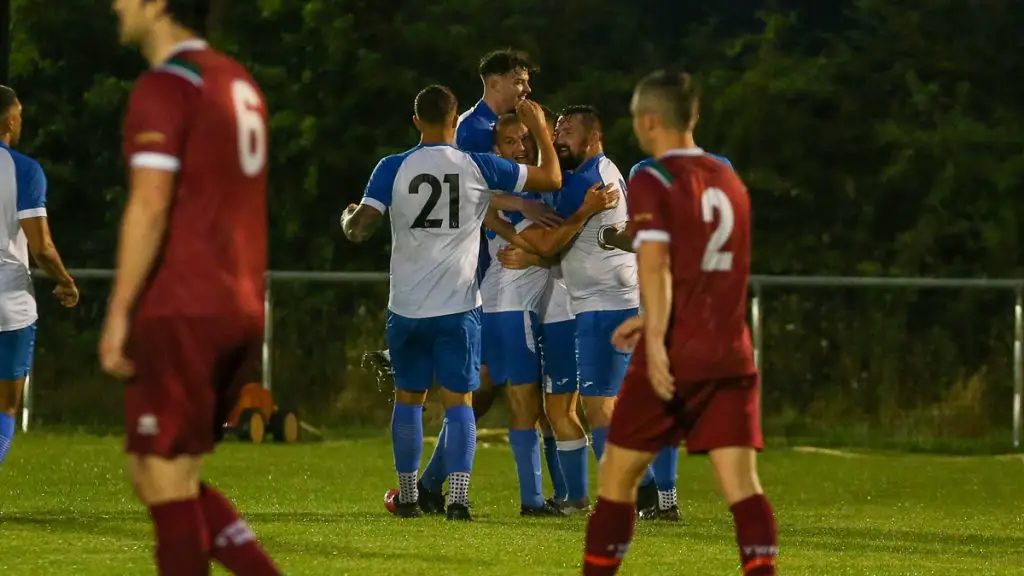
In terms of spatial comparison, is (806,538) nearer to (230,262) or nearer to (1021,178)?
(230,262)

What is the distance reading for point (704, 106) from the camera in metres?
24.7

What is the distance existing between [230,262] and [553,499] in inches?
224

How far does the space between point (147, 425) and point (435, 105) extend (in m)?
4.69

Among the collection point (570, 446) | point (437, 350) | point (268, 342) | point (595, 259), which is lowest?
point (570, 446)

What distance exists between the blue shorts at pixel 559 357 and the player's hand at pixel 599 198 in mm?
875

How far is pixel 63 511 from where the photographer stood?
1020 centimetres

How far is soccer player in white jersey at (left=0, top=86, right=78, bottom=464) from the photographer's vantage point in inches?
372

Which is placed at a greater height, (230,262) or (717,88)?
(717,88)

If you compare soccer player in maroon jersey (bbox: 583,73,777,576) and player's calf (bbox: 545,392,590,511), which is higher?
soccer player in maroon jersey (bbox: 583,73,777,576)

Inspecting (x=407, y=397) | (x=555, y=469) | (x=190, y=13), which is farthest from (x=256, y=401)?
(x=190, y=13)

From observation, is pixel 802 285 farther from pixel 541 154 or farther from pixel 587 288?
pixel 541 154

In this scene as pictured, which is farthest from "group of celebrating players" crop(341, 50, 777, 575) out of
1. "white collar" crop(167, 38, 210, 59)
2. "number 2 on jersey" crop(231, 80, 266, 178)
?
"white collar" crop(167, 38, 210, 59)

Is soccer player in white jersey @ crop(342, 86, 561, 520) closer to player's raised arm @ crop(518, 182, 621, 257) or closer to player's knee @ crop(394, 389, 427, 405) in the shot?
player's knee @ crop(394, 389, 427, 405)

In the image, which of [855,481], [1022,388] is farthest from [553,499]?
[1022,388]
